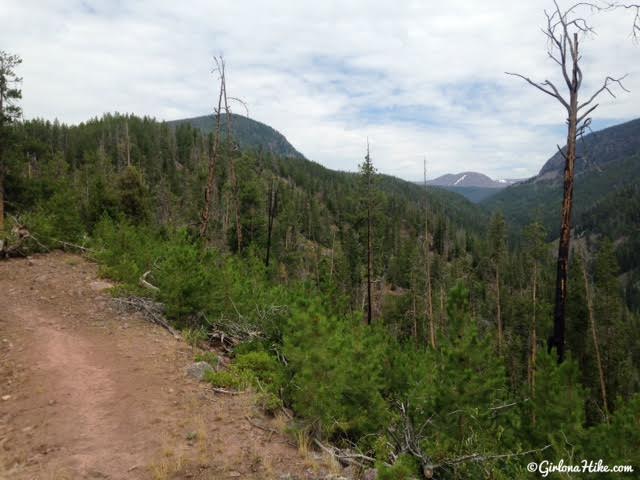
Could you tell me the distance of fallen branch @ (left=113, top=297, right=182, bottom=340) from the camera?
10095 mm

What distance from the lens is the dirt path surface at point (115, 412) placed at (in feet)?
17.0

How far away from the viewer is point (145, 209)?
85.2ft

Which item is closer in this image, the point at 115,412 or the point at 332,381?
the point at 332,381

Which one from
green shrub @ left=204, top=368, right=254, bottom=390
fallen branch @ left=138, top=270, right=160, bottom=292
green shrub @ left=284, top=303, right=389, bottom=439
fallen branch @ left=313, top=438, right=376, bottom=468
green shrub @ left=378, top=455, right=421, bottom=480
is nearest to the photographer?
green shrub @ left=378, top=455, right=421, bottom=480

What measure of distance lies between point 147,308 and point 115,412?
4588 mm

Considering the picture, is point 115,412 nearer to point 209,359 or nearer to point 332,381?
point 209,359

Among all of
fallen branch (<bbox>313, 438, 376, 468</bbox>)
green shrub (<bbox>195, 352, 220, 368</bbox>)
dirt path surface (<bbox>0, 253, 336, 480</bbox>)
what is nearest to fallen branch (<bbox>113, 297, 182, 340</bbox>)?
dirt path surface (<bbox>0, 253, 336, 480</bbox>)

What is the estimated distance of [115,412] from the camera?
20.5ft

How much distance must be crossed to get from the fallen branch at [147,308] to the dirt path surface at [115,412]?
290 millimetres

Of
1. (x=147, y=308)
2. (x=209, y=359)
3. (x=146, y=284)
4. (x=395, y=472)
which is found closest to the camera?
(x=395, y=472)

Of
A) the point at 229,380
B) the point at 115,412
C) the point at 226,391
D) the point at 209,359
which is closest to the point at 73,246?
the point at 209,359

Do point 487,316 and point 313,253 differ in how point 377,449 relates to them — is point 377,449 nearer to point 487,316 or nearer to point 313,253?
point 313,253

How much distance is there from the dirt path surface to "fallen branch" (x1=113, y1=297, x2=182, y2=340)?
11.4 inches

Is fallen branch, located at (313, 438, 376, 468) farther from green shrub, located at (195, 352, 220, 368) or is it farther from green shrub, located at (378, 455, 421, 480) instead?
green shrub, located at (195, 352, 220, 368)
